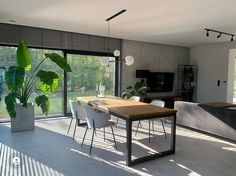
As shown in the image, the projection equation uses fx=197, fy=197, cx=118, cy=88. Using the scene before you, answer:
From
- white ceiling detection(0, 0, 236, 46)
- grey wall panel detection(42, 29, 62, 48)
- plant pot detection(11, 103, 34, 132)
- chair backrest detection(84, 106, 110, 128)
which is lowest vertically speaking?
plant pot detection(11, 103, 34, 132)

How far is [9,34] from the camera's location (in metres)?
4.92

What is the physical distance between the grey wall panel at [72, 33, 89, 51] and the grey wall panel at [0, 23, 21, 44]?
4.78 feet

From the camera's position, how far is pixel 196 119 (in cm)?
436

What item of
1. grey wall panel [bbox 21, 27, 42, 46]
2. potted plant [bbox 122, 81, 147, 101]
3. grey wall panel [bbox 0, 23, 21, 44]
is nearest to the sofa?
potted plant [bbox 122, 81, 147, 101]

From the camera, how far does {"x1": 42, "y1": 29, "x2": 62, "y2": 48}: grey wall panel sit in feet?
17.6

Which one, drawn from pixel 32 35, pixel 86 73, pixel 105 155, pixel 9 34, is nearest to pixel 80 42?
pixel 86 73

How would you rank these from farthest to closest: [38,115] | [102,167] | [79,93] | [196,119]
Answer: [79,93] → [38,115] → [196,119] → [102,167]

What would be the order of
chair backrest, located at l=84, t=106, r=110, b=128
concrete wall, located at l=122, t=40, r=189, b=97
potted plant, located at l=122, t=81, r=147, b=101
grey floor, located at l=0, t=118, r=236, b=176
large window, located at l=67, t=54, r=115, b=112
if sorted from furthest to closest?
concrete wall, located at l=122, t=40, r=189, b=97 < potted plant, located at l=122, t=81, r=147, b=101 < large window, located at l=67, t=54, r=115, b=112 < chair backrest, located at l=84, t=106, r=110, b=128 < grey floor, located at l=0, t=118, r=236, b=176

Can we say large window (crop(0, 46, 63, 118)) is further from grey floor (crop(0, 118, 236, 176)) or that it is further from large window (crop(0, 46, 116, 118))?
grey floor (crop(0, 118, 236, 176))

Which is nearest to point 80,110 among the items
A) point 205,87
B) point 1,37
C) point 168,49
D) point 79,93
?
point 79,93

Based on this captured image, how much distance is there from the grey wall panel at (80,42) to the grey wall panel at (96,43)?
0.43ft

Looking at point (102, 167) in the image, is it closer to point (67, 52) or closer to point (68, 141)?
point (68, 141)

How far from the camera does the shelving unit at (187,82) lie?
7.87 m

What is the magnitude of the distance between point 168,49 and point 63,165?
6.28 m
